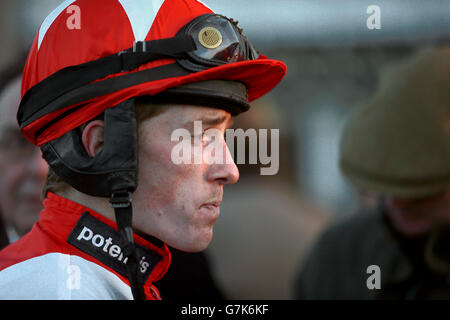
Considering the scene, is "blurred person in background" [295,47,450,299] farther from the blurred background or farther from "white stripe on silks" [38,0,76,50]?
"white stripe on silks" [38,0,76,50]

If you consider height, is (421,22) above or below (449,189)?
above

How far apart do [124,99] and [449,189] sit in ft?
6.93

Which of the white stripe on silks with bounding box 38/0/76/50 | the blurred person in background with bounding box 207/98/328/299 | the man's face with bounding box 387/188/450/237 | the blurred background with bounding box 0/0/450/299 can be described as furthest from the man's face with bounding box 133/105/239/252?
the blurred person in background with bounding box 207/98/328/299

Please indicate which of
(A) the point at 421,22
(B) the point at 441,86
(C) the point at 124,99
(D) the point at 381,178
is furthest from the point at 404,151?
(A) the point at 421,22

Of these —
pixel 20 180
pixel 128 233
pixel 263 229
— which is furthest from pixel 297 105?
pixel 128 233

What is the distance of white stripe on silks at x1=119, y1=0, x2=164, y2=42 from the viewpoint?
1.50 meters

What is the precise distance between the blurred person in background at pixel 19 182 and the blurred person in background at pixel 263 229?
2602 millimetres

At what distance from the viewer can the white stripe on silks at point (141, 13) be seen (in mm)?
1504

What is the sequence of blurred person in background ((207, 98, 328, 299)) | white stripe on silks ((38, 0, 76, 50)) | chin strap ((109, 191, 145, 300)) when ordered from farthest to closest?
blurred person in background ((207, 98, 328, 299)) < white stripe on silks ((38, 0, 76, 50)) < chin strap ((109, 191, 145, 300))

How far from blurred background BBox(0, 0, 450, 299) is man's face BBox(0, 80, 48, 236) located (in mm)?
473

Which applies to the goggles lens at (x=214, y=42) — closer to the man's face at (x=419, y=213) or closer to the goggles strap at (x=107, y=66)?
the goggles strap at (x=107, y=66)

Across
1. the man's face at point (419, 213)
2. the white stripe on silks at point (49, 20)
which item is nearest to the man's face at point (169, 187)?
the white stripe on silks at point (49, 20)

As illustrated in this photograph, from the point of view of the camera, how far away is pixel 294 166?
45.3 ft

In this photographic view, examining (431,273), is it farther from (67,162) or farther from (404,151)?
(67,162)
